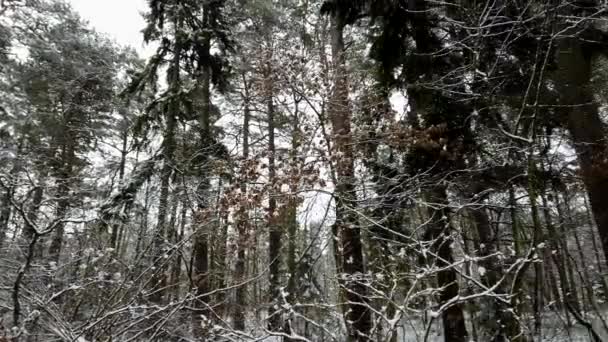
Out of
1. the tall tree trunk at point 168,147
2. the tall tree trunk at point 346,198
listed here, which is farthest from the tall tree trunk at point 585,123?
the tall tree trunk at point 168,147

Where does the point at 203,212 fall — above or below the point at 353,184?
below

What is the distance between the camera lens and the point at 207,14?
10.2 m

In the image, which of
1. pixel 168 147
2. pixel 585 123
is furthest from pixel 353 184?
pixel 168 147

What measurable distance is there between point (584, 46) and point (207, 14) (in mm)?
8590

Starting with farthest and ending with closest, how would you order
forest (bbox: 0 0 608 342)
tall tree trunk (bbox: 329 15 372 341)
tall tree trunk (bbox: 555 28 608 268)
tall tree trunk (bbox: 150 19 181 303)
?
tall tree trunk (bbox: 150 19 181 303), tall tree trunk (bbox: 555 28 608 268), tall tree trunk (bbox: 329 15 372 341), forest (bbox: 0 0 608 342)

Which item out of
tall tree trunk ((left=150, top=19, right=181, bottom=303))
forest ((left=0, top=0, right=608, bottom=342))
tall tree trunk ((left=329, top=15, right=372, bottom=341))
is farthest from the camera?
tall tree trunk ((left=150, top=19, right=181, bottom=303))

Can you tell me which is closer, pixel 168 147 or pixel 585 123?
pixel 585 123

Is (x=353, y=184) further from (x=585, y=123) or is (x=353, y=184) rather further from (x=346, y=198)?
(x=585, y=123)

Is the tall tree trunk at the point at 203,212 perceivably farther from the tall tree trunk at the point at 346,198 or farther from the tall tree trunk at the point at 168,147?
the tall tree trunk at the point at 346,198

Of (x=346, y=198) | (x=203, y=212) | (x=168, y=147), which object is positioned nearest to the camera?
(x=346, y=198)

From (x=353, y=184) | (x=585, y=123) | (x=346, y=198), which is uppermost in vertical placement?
(x=585, y=123)

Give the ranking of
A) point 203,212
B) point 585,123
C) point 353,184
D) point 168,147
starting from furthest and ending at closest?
point 168,147 < point 585,123 < point 203,212 < point 353,184

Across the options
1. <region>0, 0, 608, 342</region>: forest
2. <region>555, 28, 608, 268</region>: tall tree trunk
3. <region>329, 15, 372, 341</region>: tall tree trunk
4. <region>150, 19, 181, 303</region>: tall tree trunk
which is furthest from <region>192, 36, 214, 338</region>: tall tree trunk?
<region>555, 28, 608, 268</region>: tall tree trunk

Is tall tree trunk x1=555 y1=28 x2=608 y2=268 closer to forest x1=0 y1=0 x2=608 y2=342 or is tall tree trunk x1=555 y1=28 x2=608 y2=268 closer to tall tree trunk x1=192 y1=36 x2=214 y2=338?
forest x1=0 y1=0 x2=608 y2=342
